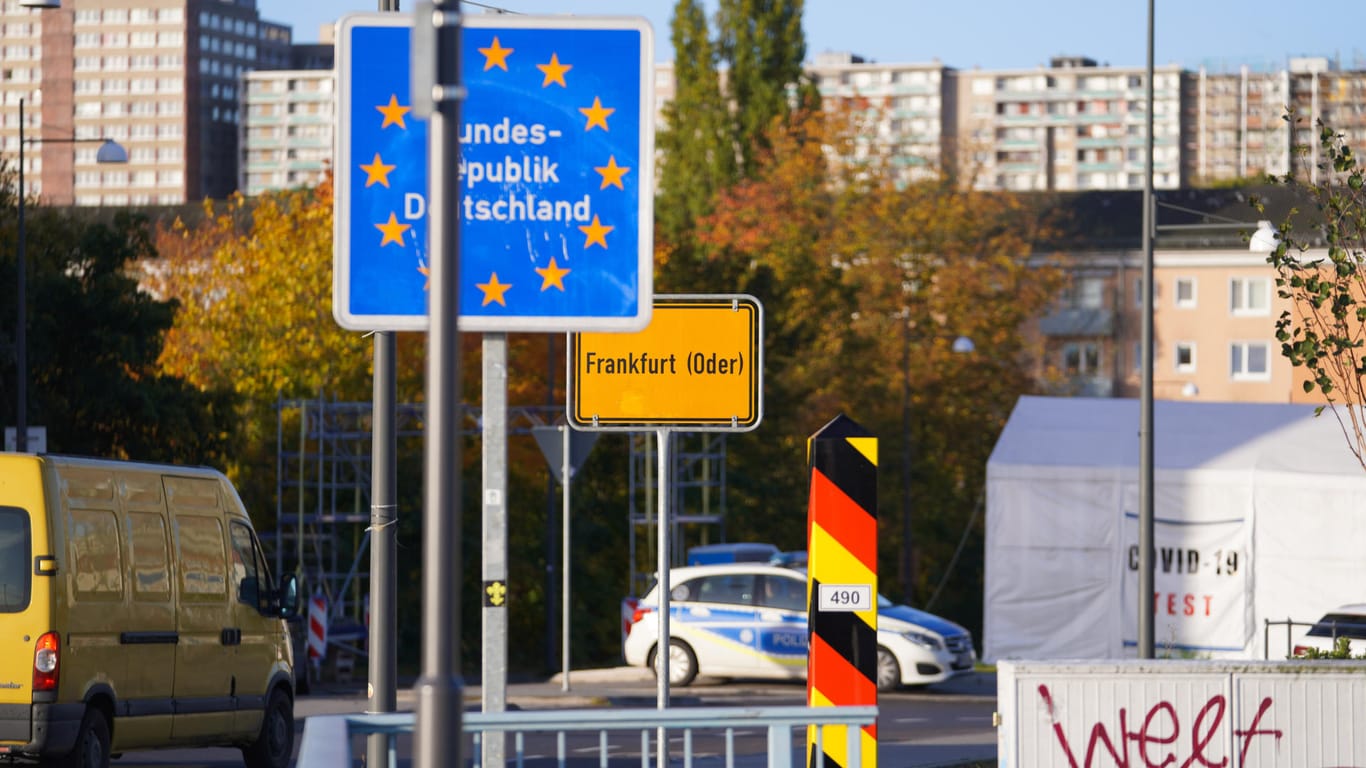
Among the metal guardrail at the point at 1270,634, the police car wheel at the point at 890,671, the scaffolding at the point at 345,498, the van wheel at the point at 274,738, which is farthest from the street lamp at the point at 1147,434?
the van wheel at the point at 274,738

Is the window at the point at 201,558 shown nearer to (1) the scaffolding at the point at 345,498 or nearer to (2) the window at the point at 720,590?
(2) the window at the point at 720,590

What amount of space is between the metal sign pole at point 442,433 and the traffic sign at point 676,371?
4.02m

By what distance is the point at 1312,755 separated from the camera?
870cm

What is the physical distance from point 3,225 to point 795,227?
2866cm

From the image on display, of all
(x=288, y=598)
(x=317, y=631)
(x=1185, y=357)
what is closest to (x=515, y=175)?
(x=288, y=598)

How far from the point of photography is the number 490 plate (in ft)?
24.8

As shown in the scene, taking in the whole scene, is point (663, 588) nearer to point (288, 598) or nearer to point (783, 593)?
point (288, 598)

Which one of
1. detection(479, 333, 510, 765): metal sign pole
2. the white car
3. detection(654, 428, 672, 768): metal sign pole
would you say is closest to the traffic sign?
detection(654, 428, 672, 768): metal sign pole

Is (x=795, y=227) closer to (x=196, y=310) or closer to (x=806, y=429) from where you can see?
(x=806, y=429)

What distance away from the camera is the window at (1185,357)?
277 feet

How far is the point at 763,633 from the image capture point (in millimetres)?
25156

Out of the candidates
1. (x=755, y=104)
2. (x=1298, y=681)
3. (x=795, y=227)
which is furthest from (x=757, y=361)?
(x=755, y=104)

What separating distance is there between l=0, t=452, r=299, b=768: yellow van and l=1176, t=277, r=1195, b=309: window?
2860 inches

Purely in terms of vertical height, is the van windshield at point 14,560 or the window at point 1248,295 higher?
the window at point 1248,295
